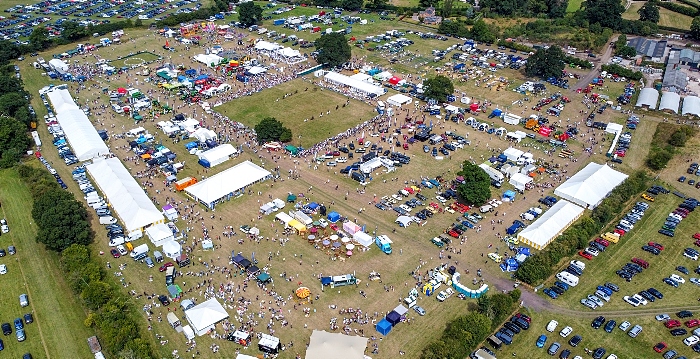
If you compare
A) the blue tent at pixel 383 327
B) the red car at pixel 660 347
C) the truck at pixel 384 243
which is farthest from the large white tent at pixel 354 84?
the red car at pixel 660 347

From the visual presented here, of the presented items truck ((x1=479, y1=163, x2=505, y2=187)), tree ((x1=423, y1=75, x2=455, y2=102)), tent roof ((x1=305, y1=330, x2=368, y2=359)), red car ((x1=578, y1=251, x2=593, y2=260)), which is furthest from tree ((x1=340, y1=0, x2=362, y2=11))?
tent roof ((x1=305, y1=330, x2=368, y2=359))

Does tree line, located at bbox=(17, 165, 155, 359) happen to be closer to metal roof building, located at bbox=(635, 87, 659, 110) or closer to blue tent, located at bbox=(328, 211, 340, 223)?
blue tent, located at bbox=(328, 211, 340, 223)

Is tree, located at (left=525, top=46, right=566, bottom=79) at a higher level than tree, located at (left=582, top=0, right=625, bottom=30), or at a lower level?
lower

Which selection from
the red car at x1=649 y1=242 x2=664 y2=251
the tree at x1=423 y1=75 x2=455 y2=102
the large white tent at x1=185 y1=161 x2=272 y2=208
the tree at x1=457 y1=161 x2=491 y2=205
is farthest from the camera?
the tree at x1=423 y1=75 x2=455 y2=102

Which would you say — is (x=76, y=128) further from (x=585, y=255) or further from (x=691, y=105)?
→ (x=691, y=105)

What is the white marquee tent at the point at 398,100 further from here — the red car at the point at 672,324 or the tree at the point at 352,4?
the tree at the point at 352,4

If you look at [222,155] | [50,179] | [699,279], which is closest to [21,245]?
[50,179]

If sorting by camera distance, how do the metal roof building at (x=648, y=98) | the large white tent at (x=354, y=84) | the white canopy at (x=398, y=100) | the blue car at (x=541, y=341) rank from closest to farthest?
the blue car at (x=541, y=341)
the metal roof building at (x=648, y=98)
the white canopy at (x=398, y=100)
the large white tent at (x=354, y=84)
